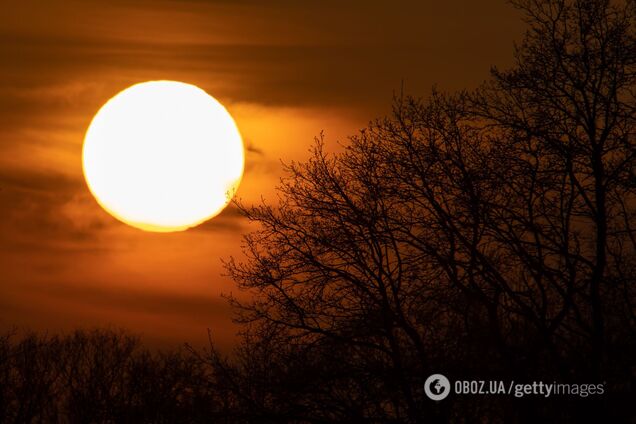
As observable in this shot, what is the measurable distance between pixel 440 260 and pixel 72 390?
36024 millimetres

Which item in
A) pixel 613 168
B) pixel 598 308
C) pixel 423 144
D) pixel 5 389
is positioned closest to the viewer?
pixel 598 308

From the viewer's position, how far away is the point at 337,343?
16.4 m

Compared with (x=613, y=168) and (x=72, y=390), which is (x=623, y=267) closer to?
(x=613, y=168)

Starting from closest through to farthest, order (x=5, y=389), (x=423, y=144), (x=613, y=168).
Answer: (x=613, y=168) → (x=423, y=144) → (x=5, y=389)

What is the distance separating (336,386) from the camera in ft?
52.5

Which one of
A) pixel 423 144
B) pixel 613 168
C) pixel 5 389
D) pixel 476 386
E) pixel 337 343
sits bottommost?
pixel 476 386

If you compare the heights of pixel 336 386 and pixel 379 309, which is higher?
pixel 379 309

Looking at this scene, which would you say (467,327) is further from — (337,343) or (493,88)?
(493,88)

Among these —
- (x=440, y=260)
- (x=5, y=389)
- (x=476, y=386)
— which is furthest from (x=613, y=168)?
(x=5, y=389)

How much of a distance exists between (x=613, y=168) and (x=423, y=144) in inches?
127

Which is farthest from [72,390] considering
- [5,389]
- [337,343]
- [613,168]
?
[613,168]

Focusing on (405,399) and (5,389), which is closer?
(405,399)

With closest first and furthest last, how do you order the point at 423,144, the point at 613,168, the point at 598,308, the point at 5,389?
1. the point at 598,308
2. the point at 613,168
3. the point at 423,144
4. the point at 5,389

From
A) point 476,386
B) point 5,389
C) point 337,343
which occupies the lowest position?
point 476,386
